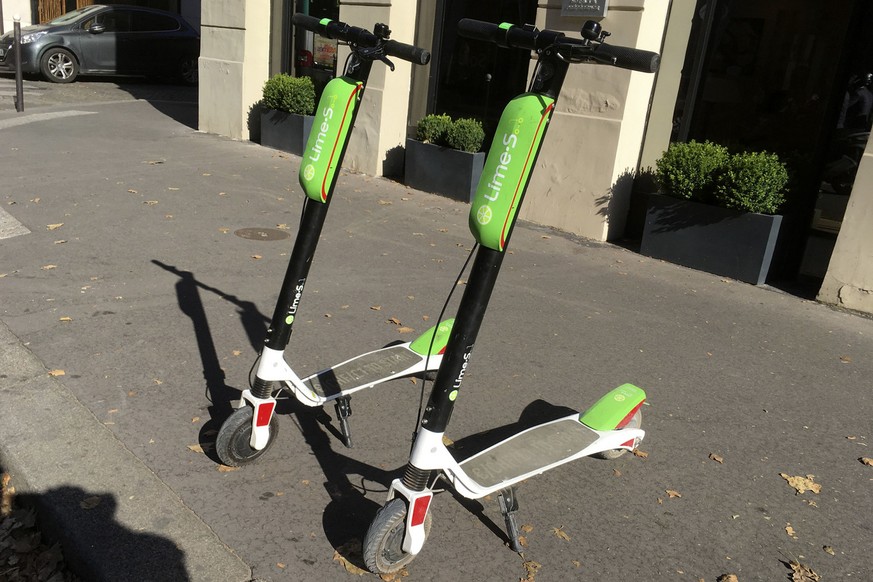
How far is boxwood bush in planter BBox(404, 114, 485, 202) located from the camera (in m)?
9.23

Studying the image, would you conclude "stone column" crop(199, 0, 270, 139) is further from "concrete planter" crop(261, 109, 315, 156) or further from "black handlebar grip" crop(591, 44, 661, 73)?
"black handlebar grip" crop(591, 44, 661, 73)

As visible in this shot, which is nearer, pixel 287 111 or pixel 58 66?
pixel 287 111

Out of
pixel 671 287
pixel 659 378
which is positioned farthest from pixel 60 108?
pixel 659 378

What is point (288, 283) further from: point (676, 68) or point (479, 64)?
point (479, 64)

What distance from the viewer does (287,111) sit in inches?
452

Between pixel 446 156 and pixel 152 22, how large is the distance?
1316 centimetres

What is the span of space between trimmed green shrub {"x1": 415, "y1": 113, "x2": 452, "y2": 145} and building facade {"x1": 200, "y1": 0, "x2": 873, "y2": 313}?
2.50 ft

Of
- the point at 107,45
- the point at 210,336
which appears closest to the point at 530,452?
the point at 210,336

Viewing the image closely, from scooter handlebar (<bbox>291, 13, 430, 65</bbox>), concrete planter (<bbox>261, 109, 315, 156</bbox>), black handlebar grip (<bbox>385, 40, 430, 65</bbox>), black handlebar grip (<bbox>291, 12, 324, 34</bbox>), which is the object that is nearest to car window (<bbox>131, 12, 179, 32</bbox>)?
concrete planter (<bbox>261, 109, 315, 156</bbox>)

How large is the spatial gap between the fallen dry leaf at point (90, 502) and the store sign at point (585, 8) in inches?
253

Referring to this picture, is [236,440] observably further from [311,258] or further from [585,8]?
[585,8]

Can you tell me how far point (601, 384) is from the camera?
4.82m

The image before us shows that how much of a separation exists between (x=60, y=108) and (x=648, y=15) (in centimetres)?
1084

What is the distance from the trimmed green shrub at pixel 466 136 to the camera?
9203 mm
